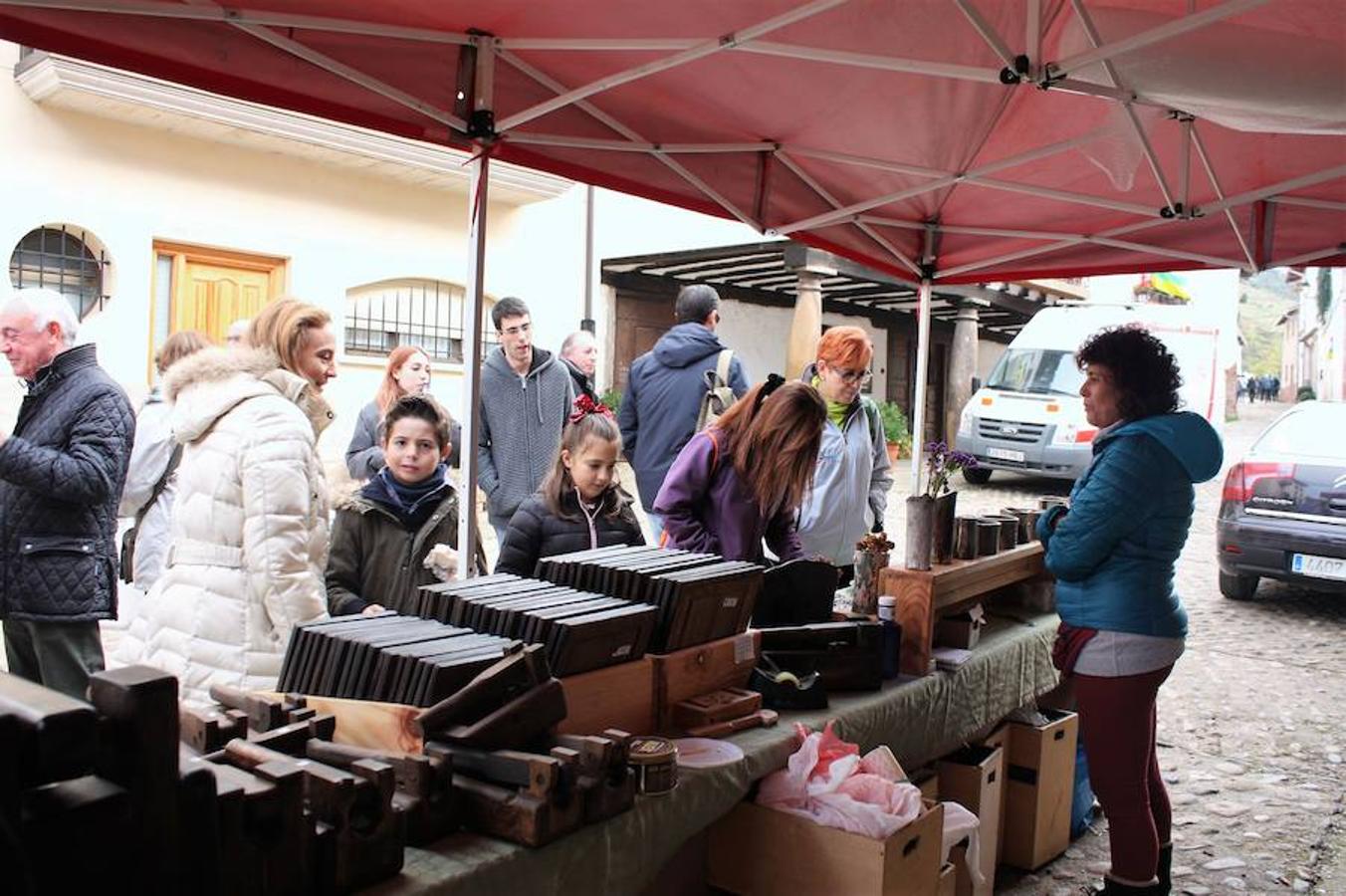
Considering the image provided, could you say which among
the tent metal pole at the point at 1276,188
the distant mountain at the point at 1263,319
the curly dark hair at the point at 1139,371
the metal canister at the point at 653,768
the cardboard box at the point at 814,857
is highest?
the distant mountain at the point at 1263,319

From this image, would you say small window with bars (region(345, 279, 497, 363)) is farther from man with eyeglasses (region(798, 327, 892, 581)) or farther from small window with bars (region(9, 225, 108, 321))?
man with eyeglasses (region(798, 327, 892, 581))

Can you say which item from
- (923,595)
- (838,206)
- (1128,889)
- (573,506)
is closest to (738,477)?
(573,506)

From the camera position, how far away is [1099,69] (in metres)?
3.06

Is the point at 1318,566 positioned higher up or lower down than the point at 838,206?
lower down

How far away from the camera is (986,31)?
9.23 feet

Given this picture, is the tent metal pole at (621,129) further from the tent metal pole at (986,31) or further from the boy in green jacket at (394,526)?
the tent metal pole at (986,31)

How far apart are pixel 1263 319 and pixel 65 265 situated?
11654 cm

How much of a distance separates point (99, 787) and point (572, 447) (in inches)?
92.8

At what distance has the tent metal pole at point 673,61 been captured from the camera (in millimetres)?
→ 2853

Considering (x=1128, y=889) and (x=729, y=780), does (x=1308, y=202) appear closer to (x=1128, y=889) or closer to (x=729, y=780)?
(x=1128, y=889)

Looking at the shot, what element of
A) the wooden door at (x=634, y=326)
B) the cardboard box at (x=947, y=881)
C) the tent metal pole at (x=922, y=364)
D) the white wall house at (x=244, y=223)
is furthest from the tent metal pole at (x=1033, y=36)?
the wooden door at (x=634, y=326)

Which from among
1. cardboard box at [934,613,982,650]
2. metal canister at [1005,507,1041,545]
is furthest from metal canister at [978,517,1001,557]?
metal canister at [1005,507,1041,545]

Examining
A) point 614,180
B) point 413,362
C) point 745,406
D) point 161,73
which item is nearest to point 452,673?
point 745,406

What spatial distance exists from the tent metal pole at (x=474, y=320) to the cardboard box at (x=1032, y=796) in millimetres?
2000
